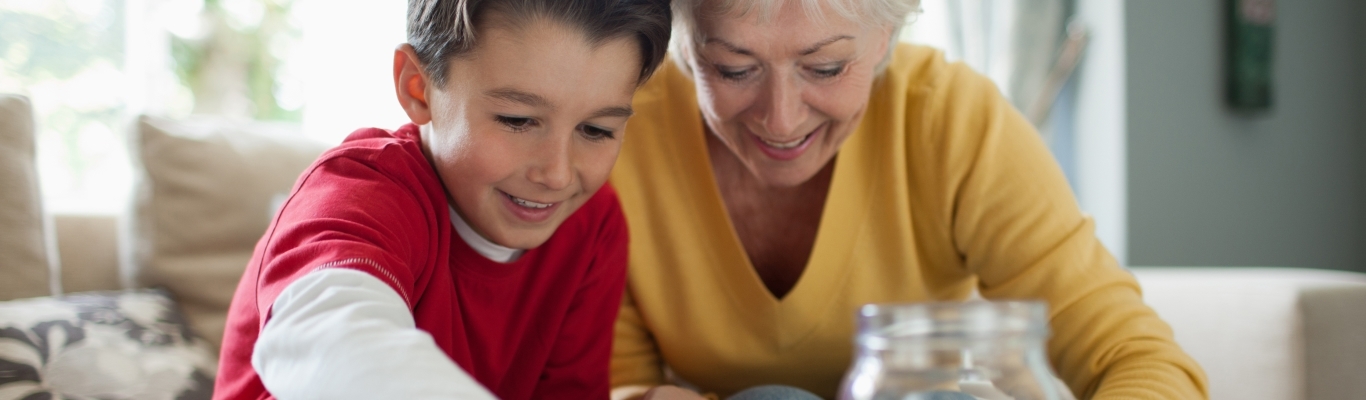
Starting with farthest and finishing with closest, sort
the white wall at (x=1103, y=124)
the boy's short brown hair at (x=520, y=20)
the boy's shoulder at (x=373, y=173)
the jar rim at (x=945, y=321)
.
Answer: the white wall at (x=1103, y=124), the boy's short brown hair at (x=520, y=20), the boy's shoulder at (x=373, y=173), the jar rim at (x=945, y=321)

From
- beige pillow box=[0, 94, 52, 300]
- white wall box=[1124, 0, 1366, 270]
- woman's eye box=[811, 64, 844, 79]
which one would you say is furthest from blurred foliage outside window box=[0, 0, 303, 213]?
white wall box=[1124, 0, 1366, 270]

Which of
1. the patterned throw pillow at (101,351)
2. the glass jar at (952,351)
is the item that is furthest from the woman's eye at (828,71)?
the patterned throw pillow at (101,351)

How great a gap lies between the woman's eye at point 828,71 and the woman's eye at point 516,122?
359 millimetres

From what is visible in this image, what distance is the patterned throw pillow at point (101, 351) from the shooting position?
3.77 feet

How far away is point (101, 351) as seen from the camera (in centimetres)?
126

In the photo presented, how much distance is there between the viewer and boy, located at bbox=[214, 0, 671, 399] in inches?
29.0

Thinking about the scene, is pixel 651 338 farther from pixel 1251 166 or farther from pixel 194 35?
pixel 1251 166

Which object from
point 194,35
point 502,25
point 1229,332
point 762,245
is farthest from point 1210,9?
point 194,35

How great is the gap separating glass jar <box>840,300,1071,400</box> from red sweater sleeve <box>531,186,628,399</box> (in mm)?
678

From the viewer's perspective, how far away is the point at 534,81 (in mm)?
933

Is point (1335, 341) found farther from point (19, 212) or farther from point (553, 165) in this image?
point (19, 212)

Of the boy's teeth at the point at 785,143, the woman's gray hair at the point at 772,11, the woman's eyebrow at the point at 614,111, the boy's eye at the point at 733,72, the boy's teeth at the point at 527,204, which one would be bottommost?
the boy's teeth at the point at 527,204

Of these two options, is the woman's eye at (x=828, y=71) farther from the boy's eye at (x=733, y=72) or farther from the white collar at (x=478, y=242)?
the white collar at (x=478, y=242)

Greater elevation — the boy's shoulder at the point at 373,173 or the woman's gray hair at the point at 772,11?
the woman's gray hair at the point at 772,11
